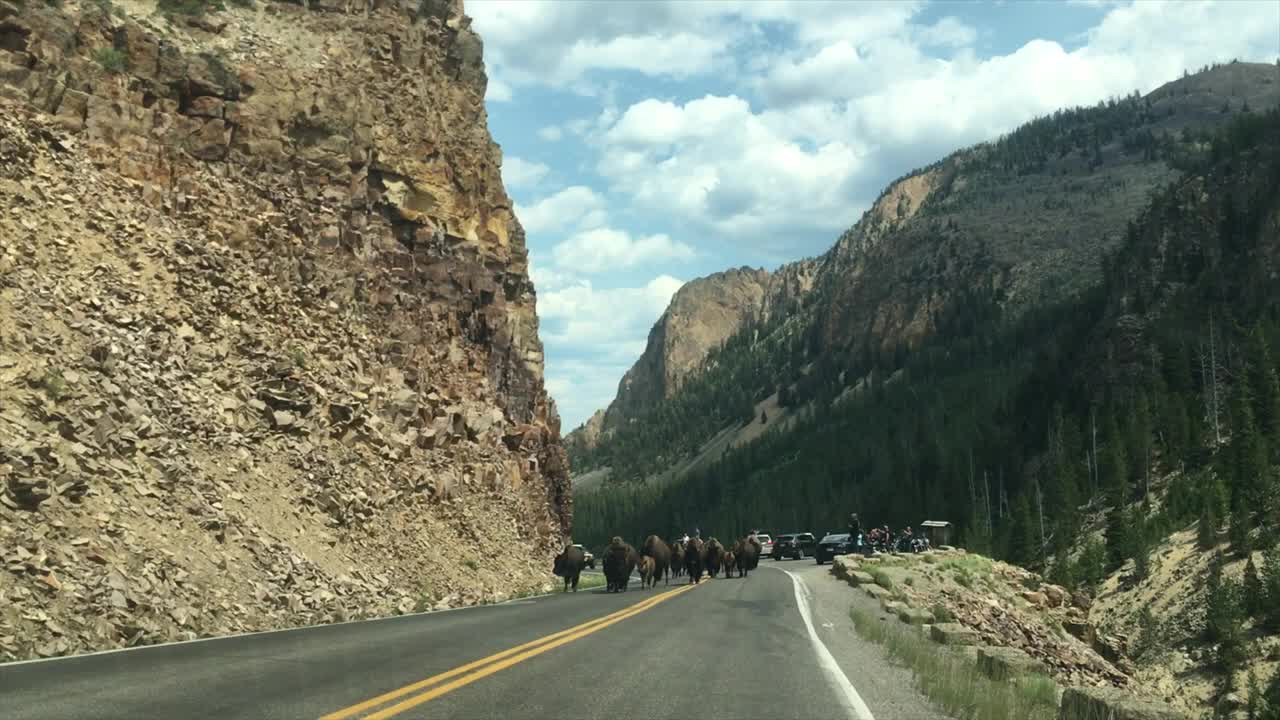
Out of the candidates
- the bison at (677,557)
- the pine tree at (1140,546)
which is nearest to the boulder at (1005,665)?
the bison at (677,557)

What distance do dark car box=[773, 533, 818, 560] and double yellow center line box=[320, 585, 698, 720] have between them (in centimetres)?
5530

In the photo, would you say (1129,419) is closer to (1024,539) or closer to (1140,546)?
(1024,539)

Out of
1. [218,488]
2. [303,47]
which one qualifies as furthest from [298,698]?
Result: [303,47]

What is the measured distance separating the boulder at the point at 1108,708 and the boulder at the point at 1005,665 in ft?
9.78

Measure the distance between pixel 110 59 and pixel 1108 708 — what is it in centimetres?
3131

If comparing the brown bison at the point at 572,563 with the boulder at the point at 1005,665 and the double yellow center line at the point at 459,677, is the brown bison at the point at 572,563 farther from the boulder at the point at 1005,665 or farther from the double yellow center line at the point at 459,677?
the boulder at the point at 1005,665

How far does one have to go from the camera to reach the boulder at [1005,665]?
14.5 metres

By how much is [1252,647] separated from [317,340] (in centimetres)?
4486

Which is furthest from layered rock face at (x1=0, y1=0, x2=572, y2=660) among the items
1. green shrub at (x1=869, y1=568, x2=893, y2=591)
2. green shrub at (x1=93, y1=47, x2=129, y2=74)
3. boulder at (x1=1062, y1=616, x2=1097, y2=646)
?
boulder at (x1=1062, y1=616, x2=1097, y2=646)

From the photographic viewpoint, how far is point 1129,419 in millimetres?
98062

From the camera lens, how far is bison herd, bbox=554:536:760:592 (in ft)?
108

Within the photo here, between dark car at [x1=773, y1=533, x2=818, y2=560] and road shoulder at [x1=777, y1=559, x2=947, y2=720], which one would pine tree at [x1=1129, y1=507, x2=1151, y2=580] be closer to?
dark car at [x1=773, y1=533, x2=818, y2=560]

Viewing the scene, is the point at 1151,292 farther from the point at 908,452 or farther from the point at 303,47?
the point at 303,47

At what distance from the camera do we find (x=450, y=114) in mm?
48500
